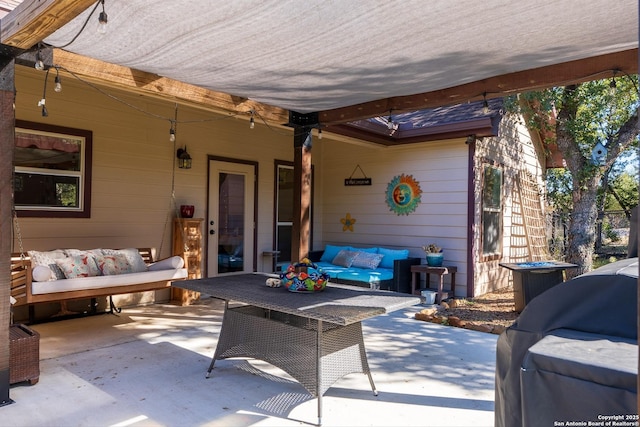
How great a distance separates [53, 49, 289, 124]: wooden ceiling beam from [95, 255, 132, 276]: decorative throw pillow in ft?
7.09

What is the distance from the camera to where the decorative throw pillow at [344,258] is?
715cm

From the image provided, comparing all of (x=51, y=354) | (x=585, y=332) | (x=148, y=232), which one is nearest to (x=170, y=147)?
(x=148, y=232)

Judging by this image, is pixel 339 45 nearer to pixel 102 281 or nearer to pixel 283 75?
pixel 283 75

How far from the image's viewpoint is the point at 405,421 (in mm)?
2678

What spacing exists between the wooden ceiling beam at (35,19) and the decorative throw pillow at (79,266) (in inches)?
100

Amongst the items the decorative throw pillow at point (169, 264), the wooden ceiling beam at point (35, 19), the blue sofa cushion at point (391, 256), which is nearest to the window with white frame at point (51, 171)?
the decorative throw pillow at point (169, 264)

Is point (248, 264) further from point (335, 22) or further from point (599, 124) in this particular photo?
point (599, 124)

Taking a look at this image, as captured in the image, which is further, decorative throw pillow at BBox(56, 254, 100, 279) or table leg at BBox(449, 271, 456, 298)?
table leg at BBox(449, 271, 456, 298)

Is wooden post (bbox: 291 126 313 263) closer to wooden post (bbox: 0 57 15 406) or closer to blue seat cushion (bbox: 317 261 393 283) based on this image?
blue seat cushion (bbox: 317 261 393 283)

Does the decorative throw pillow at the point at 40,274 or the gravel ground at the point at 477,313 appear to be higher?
the decorative throw pillow at the point at 40,274

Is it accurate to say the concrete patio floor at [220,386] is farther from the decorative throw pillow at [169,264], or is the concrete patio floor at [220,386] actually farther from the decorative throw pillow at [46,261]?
the decorative throw pillow at [169,264]

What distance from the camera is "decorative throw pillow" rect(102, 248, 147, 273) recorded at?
5.20 meters

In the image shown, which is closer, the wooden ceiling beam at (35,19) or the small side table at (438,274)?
the wooden ceiling beam at (35,19)

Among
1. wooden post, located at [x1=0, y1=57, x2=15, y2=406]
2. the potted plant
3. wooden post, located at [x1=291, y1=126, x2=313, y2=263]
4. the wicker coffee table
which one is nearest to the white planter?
the potted plant
